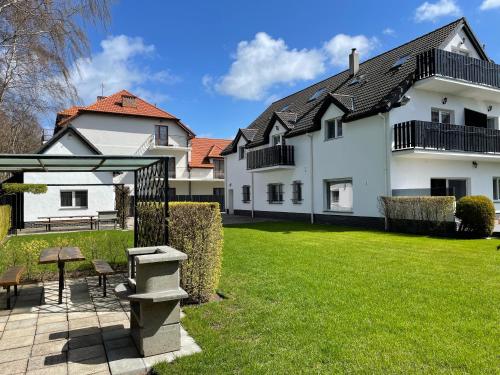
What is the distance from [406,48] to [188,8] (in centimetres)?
1208

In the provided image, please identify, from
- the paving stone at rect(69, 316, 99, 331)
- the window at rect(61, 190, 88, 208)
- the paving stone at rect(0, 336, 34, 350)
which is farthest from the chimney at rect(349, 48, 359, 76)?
the paving stone at rect(0, 336, 34, 350)

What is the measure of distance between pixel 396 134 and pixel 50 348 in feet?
45.9

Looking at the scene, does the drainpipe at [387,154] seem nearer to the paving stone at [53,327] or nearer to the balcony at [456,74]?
the balcony at [456,74]

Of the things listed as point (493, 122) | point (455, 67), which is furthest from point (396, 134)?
point (493, 122)

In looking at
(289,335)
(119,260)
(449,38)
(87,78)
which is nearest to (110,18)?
(87,78)

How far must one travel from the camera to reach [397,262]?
8.00m

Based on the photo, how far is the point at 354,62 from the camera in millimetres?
20688

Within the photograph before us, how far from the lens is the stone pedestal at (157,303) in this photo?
380 centimetres

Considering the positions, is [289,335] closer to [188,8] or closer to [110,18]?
[110,18]

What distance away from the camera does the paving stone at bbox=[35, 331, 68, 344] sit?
168 inches

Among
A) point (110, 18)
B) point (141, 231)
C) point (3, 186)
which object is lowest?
point (141, 231)

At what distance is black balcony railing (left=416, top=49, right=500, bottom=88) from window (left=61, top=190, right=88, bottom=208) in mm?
19482

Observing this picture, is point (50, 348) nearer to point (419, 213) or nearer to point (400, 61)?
point (419, 213)

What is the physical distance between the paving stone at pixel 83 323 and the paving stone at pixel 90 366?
1.06 meters
